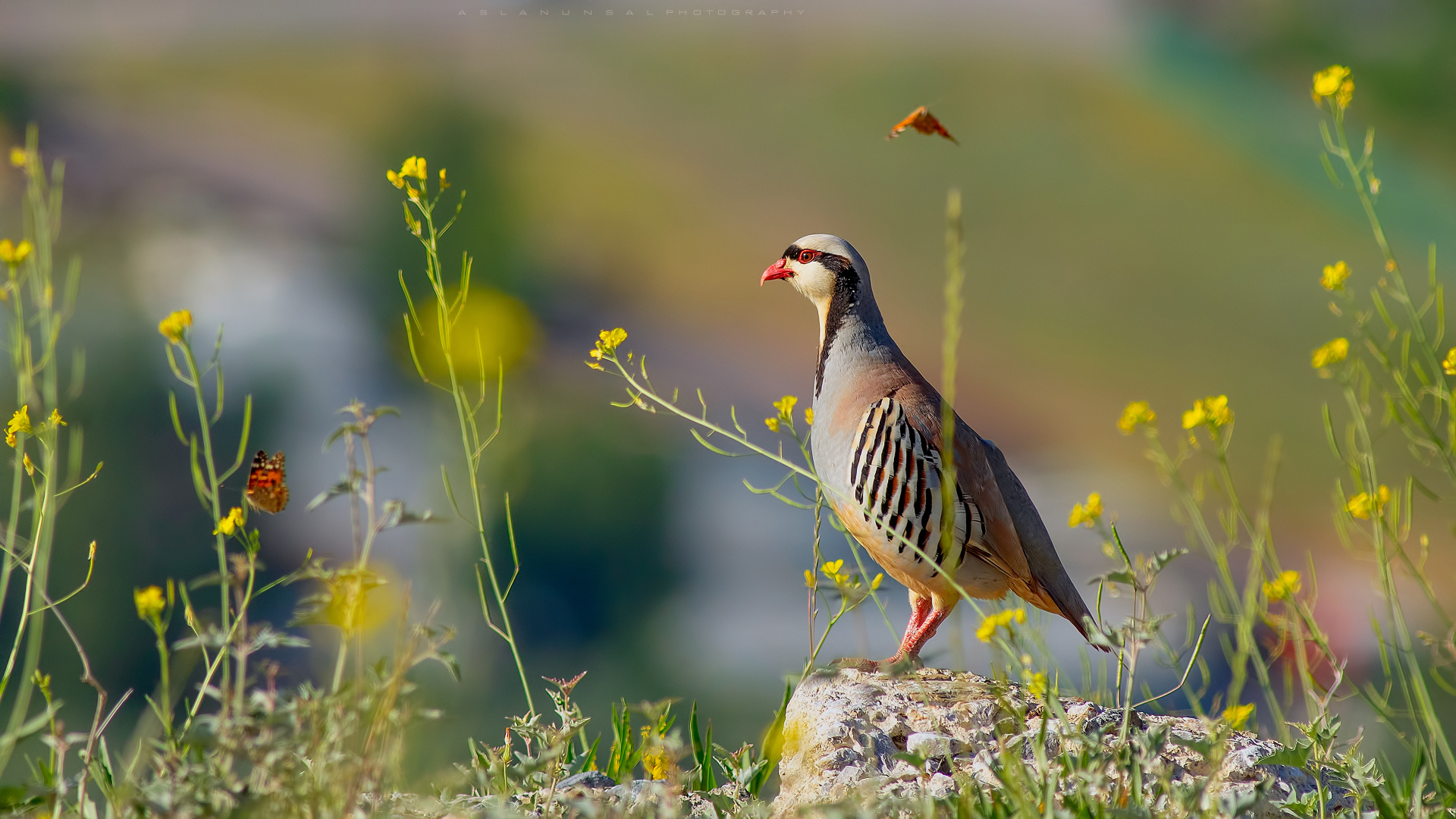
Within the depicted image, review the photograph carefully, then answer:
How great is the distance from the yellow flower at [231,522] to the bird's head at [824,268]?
167 cm

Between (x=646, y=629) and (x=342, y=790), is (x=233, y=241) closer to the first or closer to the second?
(x=646, y=629)

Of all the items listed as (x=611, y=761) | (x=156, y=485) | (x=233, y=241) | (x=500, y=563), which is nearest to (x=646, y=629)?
(x=500, y=563)

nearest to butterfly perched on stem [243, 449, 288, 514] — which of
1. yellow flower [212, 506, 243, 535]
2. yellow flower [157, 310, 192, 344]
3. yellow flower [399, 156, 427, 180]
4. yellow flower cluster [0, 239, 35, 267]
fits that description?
yellow flower [212, 506, 243, 535]

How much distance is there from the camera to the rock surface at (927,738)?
2160 mm

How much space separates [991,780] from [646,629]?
15916 millimetres

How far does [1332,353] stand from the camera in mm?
2020

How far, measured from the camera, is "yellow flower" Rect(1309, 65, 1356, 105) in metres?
2.16

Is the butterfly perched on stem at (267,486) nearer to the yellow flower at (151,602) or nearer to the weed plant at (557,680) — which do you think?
the weed plant at (557,680)

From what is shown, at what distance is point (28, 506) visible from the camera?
1.81 meters

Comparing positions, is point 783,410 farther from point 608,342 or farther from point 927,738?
point 927,738

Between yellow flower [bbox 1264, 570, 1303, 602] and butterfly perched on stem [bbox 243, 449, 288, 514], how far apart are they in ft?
5.54

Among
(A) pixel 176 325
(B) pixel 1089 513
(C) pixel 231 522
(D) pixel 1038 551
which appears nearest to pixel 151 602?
(C) pixel 231 522

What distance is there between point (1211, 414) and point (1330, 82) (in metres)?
0.78

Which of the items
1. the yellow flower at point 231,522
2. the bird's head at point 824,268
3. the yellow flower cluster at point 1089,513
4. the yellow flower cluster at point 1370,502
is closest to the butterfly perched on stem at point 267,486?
the yellow flower at point 231,522
